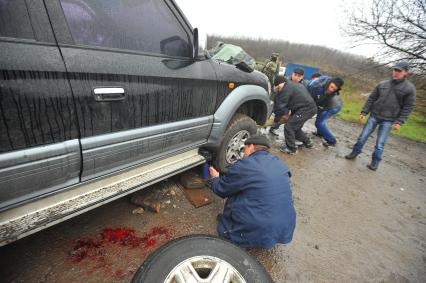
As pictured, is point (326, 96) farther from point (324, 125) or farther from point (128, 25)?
point (128, 25)

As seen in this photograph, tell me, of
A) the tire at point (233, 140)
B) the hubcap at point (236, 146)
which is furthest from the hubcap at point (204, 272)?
the hubcap at point (236, 146)

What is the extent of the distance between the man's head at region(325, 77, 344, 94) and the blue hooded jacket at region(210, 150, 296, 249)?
3856 millimetres

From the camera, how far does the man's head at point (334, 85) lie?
5008 millimetres

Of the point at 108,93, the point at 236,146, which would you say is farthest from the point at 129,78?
the point at 236,146

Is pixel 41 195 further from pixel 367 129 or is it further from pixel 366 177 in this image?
pixel 367 129

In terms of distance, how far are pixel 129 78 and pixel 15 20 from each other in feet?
2.02

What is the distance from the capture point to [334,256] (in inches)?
95.9

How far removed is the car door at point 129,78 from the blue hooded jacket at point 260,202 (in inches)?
26.3

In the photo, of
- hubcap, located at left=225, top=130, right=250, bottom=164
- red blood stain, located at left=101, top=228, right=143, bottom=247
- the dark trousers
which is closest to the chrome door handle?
red blood stain, located at left=101, top=228, right=143, bottom=247

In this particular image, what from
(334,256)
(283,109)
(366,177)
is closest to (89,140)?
(334,256)

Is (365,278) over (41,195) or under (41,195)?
under

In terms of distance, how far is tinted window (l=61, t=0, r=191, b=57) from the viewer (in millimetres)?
1464

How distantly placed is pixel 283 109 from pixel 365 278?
3098mm

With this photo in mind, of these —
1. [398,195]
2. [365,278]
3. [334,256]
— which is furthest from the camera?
[398,195]
